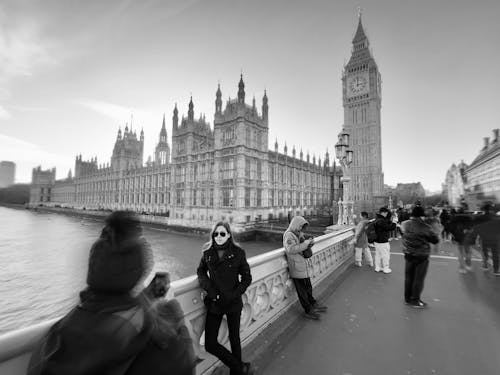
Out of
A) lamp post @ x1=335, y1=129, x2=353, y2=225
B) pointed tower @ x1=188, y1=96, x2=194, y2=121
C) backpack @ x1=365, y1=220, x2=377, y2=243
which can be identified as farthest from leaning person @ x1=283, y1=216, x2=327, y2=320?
pointed tower @ x1=188, y1=96, x2=194, y2=121

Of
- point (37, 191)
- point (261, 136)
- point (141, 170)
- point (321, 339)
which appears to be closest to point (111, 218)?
point (321, 339)

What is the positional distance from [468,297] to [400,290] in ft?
3.65

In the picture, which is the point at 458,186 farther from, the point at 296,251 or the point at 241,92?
the point at 296,251

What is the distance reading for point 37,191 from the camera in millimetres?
96125

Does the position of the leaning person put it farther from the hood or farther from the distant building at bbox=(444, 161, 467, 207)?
the distant building at bbox=(444, 161, 467, 207)

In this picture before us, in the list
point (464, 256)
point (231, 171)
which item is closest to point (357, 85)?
point (231, 171)

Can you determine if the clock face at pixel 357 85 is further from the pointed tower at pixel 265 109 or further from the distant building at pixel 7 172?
the distant building at pixel 7 172

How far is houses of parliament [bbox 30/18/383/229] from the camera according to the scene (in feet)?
105

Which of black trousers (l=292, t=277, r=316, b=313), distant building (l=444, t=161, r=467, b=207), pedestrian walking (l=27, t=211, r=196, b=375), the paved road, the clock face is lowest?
the paved road

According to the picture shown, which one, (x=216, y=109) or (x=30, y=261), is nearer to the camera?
(x=30, y=261)

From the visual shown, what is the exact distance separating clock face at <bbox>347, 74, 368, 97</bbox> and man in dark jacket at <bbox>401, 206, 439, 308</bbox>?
224ft

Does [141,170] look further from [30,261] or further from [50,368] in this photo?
[50,368]

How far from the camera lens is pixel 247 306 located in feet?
9.95

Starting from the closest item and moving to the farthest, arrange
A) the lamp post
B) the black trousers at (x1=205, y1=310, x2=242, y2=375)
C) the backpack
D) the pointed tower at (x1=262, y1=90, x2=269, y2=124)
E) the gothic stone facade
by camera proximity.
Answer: the black trousers at (x1=205, y1=310, x2=242, y2=375)
the backpack
the lamp post
the gothic stone facade
the pointed tower at (x1=262, y1=90, x2=269, y2=124)
